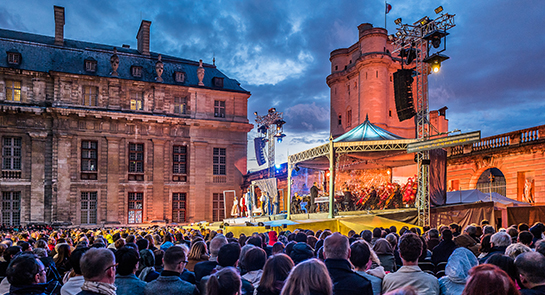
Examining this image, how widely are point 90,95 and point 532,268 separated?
112ft

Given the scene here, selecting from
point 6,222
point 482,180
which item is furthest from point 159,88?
point 482,180

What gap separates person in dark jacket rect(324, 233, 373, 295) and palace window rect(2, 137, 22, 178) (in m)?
32.7

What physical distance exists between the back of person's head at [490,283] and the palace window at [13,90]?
35.2m

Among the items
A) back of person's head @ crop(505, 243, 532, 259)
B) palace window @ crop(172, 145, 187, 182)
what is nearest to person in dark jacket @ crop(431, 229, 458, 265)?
back of person's head @ crop(505, 243, 532, 259)

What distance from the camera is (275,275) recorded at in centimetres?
382

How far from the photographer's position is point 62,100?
31938 millimetres

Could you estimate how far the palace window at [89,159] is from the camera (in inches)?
Result: 1281

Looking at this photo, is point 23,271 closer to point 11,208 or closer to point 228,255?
point 228,255

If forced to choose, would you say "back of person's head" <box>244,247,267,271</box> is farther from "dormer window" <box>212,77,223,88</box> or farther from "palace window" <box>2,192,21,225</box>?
"dormer window" <box>212,77,223,88</box>

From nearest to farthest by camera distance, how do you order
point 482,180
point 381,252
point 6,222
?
point 381,252 → point 482,180 → point 6,222

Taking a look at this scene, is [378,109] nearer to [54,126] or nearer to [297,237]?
[54,126]

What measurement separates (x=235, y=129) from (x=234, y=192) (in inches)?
222

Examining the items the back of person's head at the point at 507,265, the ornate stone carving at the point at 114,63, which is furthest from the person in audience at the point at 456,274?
the ornate stone carving at the point at 114,63

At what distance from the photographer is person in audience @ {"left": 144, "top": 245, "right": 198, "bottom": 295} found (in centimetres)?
430
